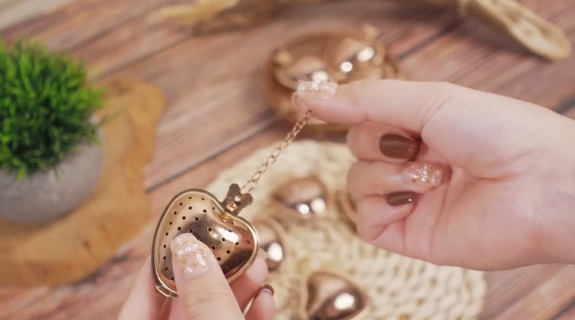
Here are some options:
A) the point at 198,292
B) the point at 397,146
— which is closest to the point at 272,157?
the point at 397,146

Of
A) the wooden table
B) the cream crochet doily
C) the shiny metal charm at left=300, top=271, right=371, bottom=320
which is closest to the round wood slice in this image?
the wooden table

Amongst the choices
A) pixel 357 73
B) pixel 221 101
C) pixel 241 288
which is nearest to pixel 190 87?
pixel 221 101

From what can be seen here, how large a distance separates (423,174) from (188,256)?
256mm

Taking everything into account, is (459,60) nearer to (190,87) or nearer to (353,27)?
(353,27)

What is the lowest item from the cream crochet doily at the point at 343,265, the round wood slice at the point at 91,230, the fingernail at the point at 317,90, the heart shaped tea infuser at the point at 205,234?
the cream crochet doily at the point at 343,265

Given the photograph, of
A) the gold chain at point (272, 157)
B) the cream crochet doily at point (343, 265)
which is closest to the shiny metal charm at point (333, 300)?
the cream crochet doily at point (343, 265)

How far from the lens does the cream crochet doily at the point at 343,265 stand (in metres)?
0.59

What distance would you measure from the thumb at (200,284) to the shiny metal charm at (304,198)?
208 mm

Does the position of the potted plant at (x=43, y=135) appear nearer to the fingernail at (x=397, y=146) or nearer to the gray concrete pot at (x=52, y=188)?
the gray concrete pot at (x=52, y=188)

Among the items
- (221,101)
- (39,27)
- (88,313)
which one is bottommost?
(88,313)

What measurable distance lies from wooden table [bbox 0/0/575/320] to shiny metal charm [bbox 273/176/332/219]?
12 centimetres

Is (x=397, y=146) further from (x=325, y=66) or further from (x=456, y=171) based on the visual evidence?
(x=325, y=66)

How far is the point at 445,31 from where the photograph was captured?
2.78 ft

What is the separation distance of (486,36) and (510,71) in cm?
8
